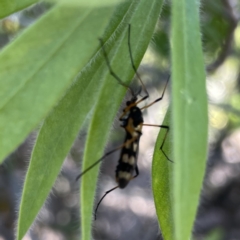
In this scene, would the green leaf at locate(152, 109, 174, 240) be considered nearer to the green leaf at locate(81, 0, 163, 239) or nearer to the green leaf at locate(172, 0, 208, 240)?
the green leaf at locate(81, 0, 163, 239)

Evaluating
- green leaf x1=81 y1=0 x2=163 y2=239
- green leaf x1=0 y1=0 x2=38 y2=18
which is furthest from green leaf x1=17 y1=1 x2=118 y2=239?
green leaf x1=0 y1=0 x2=38 y2=18

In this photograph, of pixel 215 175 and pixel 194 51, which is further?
pixel 215 175

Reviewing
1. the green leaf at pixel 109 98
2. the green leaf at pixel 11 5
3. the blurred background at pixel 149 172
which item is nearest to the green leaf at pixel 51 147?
the green leaf at pixel 109 98

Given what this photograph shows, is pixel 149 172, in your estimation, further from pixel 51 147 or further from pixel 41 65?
pixel 41 65

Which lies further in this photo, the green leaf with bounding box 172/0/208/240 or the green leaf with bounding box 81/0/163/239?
the green leaf with bounding box 81/0/163/239

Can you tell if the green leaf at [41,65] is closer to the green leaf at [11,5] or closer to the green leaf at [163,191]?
the green leaf at [11,5]

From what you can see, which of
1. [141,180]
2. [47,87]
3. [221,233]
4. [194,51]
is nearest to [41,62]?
[47,87]

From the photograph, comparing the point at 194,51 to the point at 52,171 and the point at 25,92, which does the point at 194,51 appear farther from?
the point at 52,171
